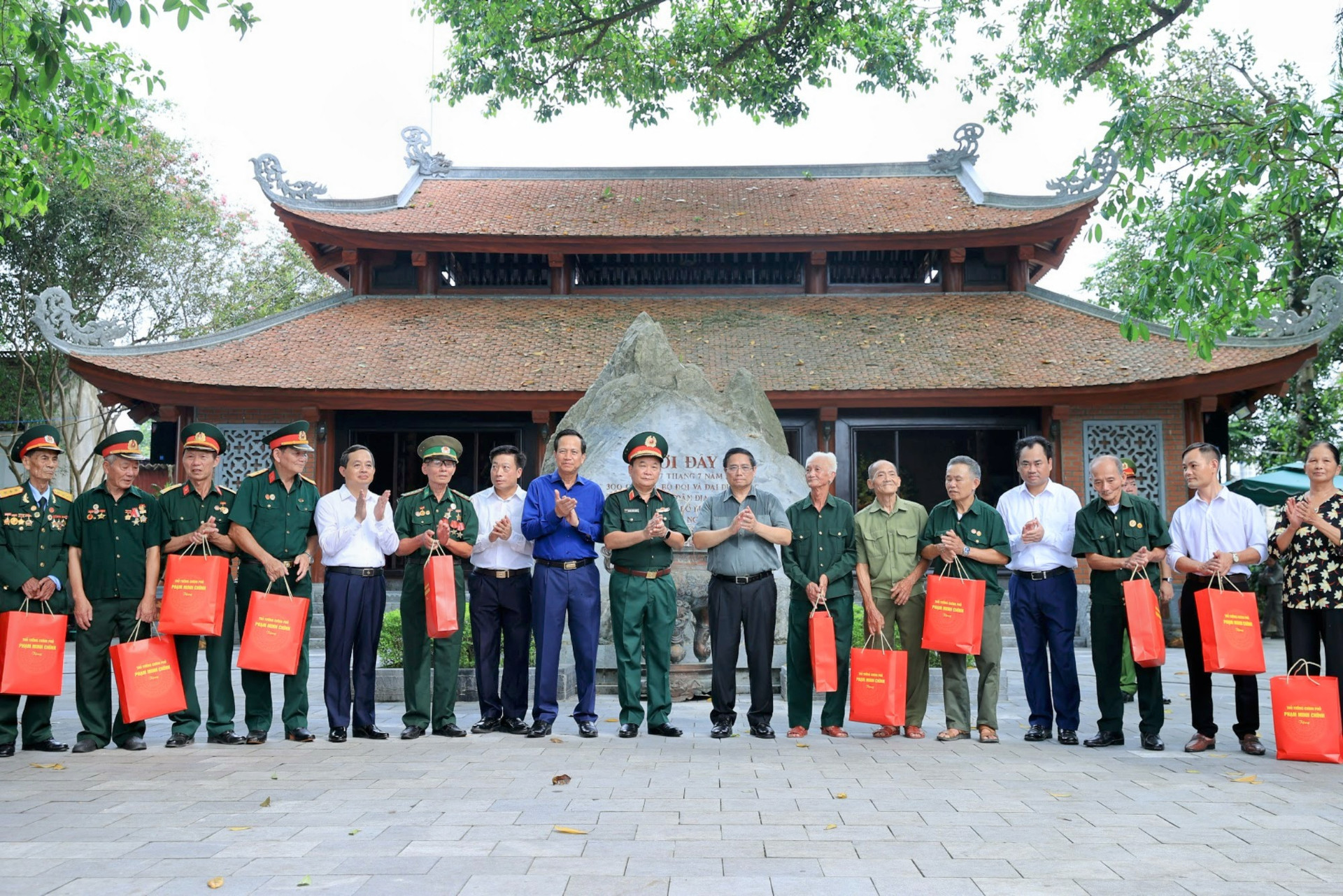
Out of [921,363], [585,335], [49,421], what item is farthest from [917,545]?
[49,421]

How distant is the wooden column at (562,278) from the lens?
1666cm

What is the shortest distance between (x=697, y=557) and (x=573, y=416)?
5.59ft

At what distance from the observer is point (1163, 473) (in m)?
14.4

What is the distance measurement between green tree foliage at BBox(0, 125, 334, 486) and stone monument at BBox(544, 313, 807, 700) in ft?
43.9

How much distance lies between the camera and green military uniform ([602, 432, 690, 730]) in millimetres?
5969

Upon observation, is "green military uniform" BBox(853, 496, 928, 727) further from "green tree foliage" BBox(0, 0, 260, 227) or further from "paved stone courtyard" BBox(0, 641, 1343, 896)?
"green tree foliage" BBox(0, 0, 260, 227)

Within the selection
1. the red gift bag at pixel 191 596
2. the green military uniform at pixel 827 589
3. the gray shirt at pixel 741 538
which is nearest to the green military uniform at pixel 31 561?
the red gift bag at pixel 191 596

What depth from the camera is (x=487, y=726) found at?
6074 mm

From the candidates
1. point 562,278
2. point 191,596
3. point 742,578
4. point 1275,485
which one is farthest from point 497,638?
point 562,278

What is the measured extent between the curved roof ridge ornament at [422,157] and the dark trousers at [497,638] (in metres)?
14.2

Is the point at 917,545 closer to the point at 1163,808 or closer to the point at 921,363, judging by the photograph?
the point at 1163,808

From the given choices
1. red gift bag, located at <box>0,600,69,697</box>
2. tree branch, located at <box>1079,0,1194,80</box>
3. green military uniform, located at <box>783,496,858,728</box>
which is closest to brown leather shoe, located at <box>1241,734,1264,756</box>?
green military uniform, located at <box>783,496,858,728</box>

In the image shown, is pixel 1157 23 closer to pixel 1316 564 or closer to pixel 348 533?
pixel 1316 564

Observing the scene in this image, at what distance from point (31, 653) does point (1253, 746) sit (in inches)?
254
